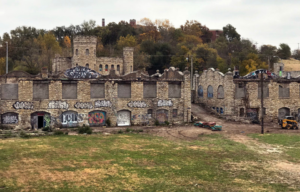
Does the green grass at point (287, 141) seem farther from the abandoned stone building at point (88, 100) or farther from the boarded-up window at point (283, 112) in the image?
the abandoned stone building at point (88, 100)

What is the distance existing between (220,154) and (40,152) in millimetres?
12376

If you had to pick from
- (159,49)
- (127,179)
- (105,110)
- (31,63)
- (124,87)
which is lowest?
(127,179)

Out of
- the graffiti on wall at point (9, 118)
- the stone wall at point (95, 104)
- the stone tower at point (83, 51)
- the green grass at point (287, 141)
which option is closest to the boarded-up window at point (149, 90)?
the stone wall at point (95, 104)

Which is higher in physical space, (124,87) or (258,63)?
(258,63)

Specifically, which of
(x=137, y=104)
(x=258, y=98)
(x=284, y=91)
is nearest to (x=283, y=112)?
(x=284, y=91)

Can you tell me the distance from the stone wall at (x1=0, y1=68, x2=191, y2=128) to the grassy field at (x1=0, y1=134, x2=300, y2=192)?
24.3ft

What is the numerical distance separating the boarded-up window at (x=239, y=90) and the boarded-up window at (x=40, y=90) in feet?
77.3

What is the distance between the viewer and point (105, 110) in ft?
112

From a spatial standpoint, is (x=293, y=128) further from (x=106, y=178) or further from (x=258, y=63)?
(x=258, y=63)

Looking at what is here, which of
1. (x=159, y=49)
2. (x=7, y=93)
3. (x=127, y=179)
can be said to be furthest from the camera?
(x=159, y=49)

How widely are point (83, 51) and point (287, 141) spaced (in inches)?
1934

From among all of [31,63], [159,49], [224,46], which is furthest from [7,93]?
[224,46]

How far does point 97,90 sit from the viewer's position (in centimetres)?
3381

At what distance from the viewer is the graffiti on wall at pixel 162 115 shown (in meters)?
36.0
